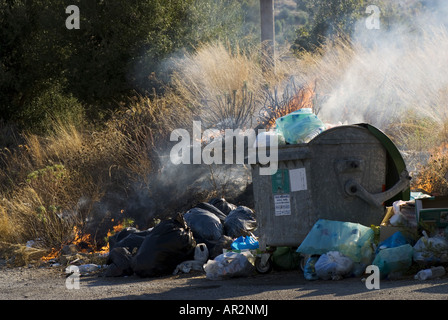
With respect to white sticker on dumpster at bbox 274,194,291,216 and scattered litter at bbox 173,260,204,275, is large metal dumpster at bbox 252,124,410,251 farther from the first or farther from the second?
scattered litter at bbox 173,260,204,275

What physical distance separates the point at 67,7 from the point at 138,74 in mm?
2259

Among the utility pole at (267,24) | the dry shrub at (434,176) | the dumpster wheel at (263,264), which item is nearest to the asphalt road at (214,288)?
the dumpster wheel at (263,264)

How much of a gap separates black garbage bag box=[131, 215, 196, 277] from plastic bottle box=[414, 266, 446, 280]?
106 inches

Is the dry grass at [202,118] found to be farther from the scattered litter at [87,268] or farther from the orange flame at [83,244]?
the scattered litter at [87,268]

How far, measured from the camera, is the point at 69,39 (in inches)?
642

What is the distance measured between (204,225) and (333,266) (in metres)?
2.29

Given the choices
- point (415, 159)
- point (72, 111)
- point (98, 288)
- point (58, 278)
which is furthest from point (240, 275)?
point (72, 111)

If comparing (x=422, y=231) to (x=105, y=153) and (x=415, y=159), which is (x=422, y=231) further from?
(x=105, y=153)

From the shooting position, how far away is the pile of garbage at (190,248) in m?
7.11

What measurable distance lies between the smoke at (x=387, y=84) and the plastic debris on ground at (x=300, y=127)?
349 cm

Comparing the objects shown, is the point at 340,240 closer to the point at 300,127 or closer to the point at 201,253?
the point at 300,127

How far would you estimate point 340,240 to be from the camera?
6.48 metres

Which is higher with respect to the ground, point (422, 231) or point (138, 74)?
point (138, 74)

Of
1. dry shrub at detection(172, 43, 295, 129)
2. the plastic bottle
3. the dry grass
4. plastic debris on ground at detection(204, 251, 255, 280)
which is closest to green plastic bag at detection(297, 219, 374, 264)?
the plastic bottle
